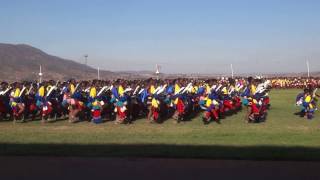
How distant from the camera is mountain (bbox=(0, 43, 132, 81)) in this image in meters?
95.4

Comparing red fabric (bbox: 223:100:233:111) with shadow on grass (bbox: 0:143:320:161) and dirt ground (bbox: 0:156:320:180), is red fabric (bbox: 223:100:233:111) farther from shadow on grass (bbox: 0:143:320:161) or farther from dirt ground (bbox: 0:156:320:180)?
dirt ground (bbox: 0:156:320:180)

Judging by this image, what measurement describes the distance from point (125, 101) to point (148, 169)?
9384 millimetres

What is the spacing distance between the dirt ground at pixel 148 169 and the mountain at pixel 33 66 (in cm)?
8055

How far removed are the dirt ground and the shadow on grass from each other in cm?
56

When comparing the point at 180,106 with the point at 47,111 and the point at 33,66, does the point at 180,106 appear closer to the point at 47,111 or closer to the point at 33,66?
the point at 47,111

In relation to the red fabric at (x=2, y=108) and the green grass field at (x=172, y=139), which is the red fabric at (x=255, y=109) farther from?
the red fabric at (x=2, y=108)

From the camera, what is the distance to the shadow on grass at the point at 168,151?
10.7 meters

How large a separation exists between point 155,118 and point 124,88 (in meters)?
1.62

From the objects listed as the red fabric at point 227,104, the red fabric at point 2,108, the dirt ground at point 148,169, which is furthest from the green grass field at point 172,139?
the red fabric at point 227,104

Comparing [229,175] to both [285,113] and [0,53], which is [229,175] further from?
[0,53]

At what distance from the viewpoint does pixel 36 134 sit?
15.4 metres

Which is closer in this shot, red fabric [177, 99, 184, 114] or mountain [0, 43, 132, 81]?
red fabric [177, 99, 184, 114]

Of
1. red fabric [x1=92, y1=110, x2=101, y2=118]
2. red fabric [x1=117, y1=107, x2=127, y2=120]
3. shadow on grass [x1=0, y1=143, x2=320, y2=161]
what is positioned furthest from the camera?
red fabric [x1=92, y1=110, x2=101, y2=118]

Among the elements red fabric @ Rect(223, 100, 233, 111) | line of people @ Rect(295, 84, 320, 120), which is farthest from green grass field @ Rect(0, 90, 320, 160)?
red fabric @ Rect(223, 100, 233, 111)
